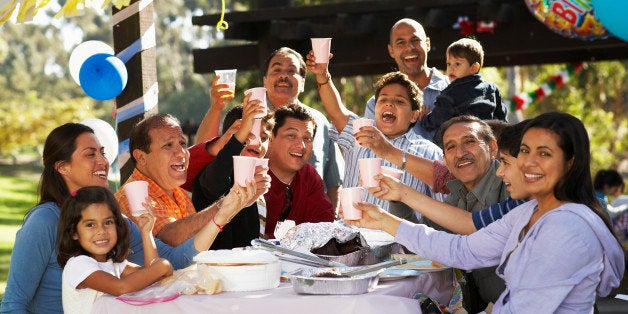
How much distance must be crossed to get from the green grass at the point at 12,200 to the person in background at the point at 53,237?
5.98m

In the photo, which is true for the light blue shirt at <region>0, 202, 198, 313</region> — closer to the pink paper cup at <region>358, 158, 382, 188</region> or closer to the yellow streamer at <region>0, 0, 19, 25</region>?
the pink paper cup at <region>358, 158, 382, 188</region>

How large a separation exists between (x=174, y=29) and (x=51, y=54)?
10.0 meters

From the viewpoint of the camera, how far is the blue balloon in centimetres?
640

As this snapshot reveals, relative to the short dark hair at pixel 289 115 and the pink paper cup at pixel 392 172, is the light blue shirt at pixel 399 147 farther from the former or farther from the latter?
the pink paper cup at pixel 392 172

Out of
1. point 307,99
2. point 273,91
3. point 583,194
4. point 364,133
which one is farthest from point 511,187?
point 307,99

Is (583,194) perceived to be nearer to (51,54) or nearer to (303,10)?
(303,10)

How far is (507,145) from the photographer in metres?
4.16

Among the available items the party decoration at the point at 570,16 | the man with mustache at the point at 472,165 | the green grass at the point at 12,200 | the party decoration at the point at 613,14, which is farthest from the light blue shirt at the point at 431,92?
the green grass at the point at 12,200

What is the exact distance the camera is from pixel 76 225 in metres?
3.96

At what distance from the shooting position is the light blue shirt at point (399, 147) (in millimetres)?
5715

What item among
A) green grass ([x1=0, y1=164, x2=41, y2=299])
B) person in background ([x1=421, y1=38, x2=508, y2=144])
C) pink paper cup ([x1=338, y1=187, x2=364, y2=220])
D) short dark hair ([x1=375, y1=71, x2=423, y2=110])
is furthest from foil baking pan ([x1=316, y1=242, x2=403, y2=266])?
green grass ([x1=0, y1=164, x2=41, y2=299])

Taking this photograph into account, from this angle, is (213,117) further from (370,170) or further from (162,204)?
(370,170)

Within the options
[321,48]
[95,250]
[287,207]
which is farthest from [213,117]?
[95,250]

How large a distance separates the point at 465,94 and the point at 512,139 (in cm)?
211
